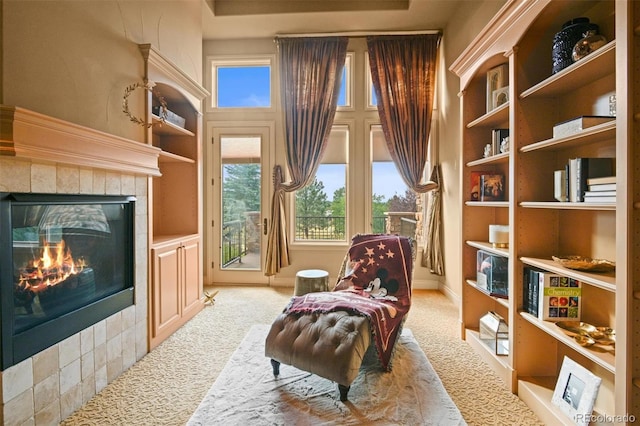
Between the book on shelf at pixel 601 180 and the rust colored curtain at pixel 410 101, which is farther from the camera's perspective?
the rust colored curtain at pixel 410 101

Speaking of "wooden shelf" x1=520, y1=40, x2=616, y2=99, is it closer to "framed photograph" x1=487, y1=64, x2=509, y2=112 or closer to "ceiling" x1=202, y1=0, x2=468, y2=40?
"framed photograph" x1=487, y1=64, x2=509, y2=112

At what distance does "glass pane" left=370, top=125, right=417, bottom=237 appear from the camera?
4516 millimetres

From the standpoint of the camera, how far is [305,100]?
4.35m

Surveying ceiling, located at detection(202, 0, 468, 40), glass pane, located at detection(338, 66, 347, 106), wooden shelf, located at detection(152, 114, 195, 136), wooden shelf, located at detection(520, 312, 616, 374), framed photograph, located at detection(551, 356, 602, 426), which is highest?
ceiling, located at detection(202, 0, 468, 40)

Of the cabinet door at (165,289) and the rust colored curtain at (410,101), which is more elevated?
the rust colored curtain at (410,101)

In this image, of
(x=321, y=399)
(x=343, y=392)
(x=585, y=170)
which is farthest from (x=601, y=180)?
(x=321, y=399)

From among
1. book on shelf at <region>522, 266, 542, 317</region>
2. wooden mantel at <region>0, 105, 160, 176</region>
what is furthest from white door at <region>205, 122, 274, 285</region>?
book on shelf at <region>522, 266, 542, 317</region>

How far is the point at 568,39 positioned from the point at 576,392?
77.9 inches

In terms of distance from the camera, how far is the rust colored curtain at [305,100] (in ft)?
14.2

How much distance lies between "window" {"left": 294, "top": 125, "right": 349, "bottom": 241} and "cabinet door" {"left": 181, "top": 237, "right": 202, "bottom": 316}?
5.23 feet

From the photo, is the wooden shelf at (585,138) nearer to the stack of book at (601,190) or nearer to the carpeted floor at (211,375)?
the stack of book at (601,190)

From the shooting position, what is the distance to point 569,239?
2010 millimetres

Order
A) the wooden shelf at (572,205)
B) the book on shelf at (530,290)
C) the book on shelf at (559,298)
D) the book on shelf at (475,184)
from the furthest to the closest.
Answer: the book on shelf at (475,184) < the book on shelf at (530,290) < the book on shelf at (559,298) < the wooden shelf at (572,205)

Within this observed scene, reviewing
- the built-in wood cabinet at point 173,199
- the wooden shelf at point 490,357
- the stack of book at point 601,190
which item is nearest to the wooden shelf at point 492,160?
the stack of book at point 601,190
